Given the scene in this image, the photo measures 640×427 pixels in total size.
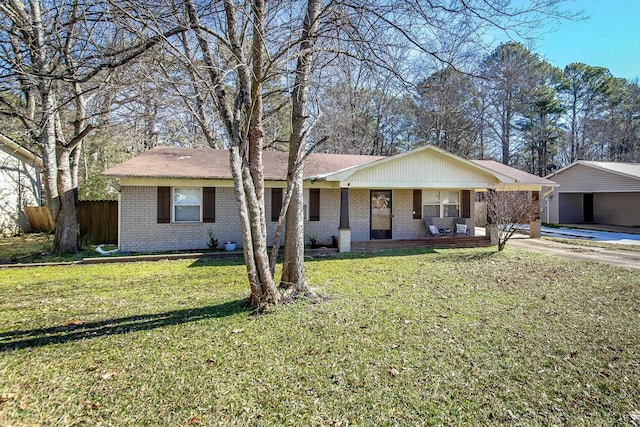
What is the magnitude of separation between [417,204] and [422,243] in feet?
6.53

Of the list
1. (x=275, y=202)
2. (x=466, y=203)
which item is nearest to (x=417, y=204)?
(x=466, y=203)

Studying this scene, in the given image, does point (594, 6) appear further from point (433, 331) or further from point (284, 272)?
point (284, 272)

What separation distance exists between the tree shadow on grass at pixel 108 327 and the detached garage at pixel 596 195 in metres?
18.9

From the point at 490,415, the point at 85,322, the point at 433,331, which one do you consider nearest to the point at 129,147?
the point at 85,322

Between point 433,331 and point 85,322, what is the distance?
16.0 ft

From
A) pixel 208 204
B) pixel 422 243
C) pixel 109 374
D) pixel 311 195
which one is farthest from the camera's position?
pixel 422 243

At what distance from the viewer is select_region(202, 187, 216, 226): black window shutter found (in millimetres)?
11781

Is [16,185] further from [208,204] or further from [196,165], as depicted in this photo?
[208,204]

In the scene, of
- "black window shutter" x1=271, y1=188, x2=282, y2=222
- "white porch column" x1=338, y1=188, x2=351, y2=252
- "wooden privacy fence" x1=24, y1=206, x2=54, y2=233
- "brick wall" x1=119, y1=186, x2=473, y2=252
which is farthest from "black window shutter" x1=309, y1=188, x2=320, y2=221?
"wooden privacy fence" x1=24, y1=206, x2=54, y2=233

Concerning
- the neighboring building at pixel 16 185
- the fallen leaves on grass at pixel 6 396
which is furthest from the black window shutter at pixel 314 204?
the neighboring building at pixel 16 185

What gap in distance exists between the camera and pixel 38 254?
10.5 m

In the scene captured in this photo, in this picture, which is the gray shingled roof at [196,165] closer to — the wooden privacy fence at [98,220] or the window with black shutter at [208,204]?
the window with black shutter at [208,204]

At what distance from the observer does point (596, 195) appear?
882 inches

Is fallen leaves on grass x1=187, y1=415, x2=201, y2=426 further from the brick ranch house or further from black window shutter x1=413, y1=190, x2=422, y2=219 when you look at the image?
black window shutter x1=413, y1=190, x2=422, y2=219
